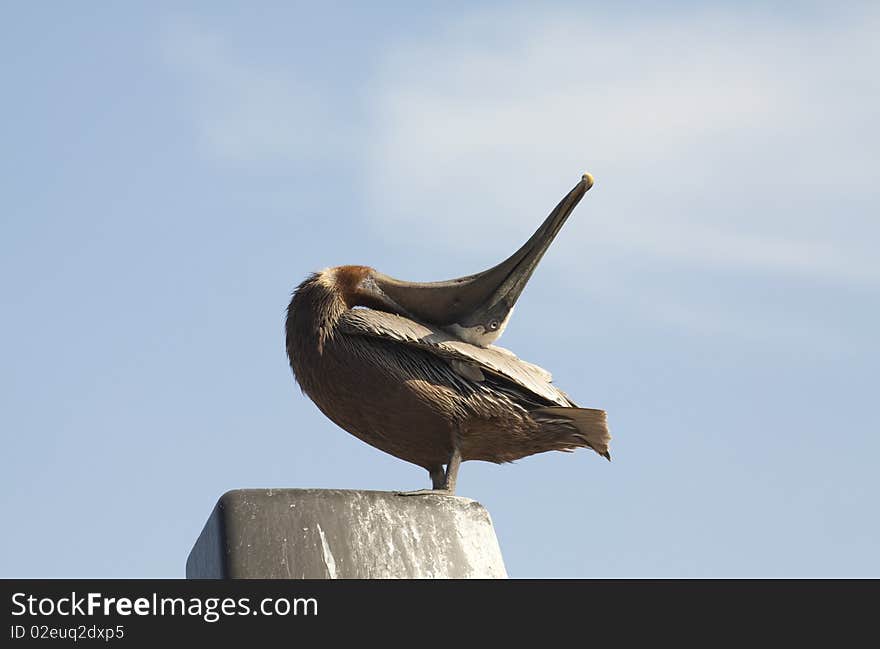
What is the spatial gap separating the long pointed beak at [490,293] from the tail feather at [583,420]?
0.69 m

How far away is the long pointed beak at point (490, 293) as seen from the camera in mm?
9750

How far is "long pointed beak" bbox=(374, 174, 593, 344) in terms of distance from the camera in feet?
32.0

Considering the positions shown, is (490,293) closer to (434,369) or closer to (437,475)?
(434,369)

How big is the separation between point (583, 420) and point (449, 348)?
3.39ft

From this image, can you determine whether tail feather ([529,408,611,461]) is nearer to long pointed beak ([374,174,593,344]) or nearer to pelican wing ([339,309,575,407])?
pelican wing ([339,309,575,407])

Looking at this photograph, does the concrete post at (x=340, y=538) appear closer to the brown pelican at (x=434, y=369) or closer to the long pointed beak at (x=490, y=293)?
the brown pelican at (x=434, y=369)

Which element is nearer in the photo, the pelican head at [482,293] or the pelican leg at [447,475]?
the pelican leg at [447,475]

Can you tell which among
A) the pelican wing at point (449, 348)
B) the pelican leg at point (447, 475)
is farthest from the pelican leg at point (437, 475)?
the pelican wing at point (449, 348)

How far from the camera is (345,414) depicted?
9242 mm

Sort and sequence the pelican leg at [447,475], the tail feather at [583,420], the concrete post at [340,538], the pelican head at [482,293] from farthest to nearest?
the pelican head at [482,293] < the tail feather at [583,420] < the pelican leg at [447,475] < the concrete post at [340,538]

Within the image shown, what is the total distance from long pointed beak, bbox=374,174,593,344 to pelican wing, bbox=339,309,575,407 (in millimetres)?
154
